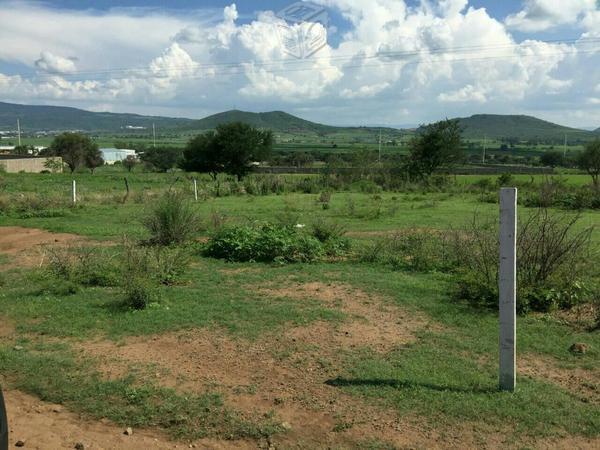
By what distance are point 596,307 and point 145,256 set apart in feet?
20.5

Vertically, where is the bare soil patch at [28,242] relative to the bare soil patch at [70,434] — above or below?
above

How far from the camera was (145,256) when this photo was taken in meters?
8.34

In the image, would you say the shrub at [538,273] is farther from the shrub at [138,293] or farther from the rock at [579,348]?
the shrub at [138,293]

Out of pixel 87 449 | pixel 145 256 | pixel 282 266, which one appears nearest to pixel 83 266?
pixel 145 256

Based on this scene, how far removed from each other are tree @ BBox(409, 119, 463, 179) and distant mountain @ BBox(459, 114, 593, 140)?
11426 centimetres

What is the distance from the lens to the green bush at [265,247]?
10.5 m

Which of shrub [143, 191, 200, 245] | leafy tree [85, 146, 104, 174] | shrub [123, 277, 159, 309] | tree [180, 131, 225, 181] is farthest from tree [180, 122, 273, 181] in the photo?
shrub [123, 277, 159, 309]

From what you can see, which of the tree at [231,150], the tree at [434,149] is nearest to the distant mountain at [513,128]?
the tree at [231,150]

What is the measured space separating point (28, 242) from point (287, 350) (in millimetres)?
9807

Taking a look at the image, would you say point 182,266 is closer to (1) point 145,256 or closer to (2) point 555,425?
(1) point 145,256

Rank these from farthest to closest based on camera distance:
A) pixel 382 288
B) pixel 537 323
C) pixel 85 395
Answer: pixel 382 288 < pixel 537 323 < pixel 85 395

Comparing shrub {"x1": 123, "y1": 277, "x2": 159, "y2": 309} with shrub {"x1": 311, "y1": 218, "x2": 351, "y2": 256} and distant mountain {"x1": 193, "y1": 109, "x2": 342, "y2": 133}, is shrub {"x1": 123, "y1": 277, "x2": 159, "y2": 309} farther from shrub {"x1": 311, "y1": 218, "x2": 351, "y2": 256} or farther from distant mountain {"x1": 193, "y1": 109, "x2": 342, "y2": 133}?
distant mountain {"x1": 193, "y1": 109, "x2": 342, "y2": 133}

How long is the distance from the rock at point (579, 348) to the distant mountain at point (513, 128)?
152261 millimetres

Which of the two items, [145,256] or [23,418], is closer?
[23,418]
